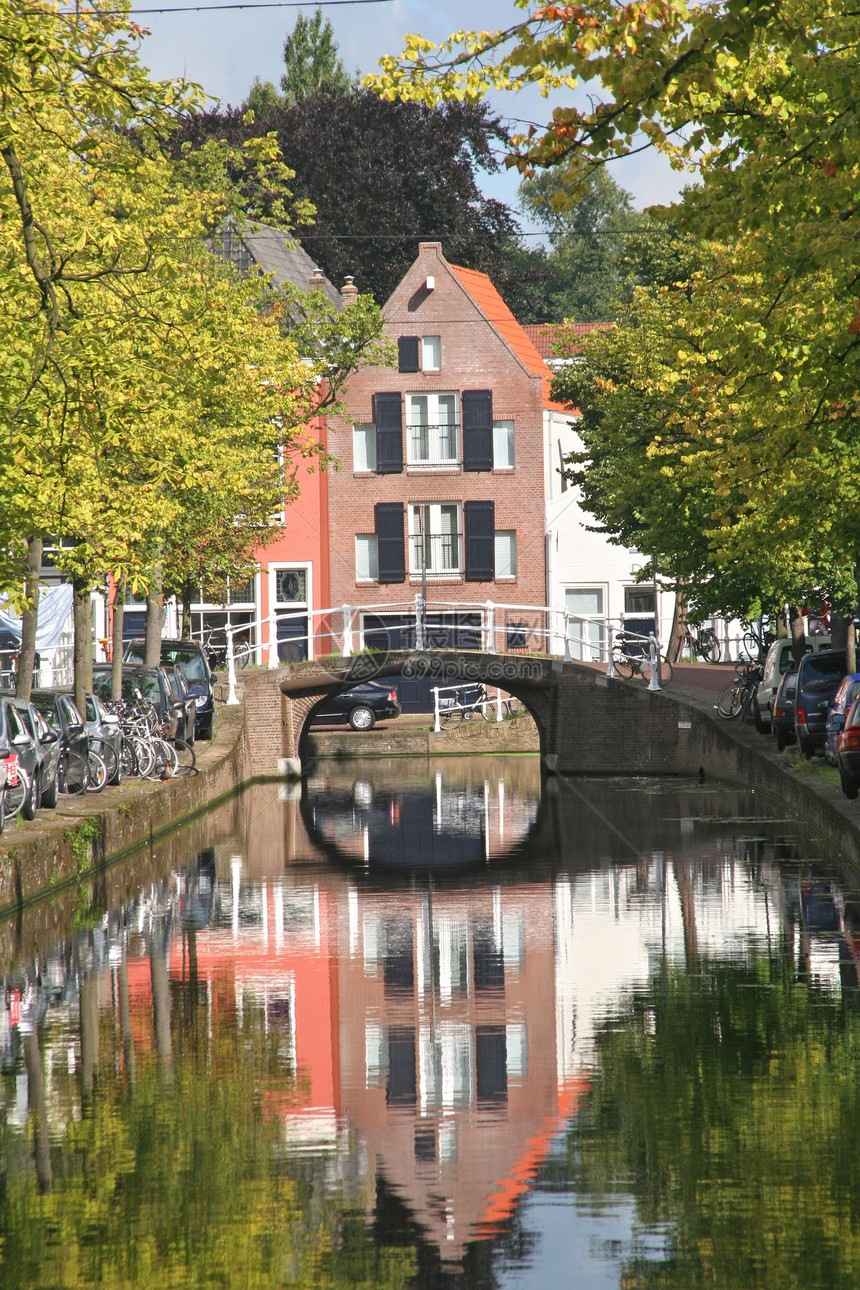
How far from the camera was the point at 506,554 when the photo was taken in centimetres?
4875

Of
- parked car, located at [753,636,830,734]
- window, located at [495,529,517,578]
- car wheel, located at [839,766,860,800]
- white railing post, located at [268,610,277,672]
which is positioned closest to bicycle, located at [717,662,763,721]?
parked car, located at [753,636,830,734]

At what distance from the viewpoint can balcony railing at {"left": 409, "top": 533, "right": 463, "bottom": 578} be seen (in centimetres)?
4853

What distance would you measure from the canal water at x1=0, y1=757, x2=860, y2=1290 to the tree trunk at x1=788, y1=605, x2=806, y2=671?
1218cm

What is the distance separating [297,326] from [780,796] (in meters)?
17.1

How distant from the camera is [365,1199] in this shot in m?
6.95

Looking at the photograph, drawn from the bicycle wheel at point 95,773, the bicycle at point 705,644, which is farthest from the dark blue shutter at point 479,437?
the bicycle wheel at point 95,773

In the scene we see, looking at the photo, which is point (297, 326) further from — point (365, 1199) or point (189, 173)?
point (365, 1199)

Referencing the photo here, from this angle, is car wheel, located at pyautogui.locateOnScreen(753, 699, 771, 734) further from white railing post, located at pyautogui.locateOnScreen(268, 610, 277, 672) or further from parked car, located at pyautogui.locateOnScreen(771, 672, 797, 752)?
white railing post, located at pyautogui.locateOnScreen(268, 610, 277, 672)

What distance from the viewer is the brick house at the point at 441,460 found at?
159ft

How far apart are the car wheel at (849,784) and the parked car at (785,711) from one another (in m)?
7.75

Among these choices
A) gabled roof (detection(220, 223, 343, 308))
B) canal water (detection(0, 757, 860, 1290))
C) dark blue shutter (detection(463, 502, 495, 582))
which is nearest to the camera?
canal water (detection(0, 757, 860, 1290))

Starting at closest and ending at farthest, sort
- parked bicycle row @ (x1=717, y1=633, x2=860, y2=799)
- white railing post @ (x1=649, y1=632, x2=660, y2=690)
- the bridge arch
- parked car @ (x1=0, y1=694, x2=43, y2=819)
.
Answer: parked car @ (x1=0, y1=694, x2=43, y2=819), parked bicycle row @ (x1=717, y1=633, x2=860, y2=799), white railing post @ (x1=649, y1=632, x2=660, y2=690), the bridge arch

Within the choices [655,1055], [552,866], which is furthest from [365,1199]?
[552,866]

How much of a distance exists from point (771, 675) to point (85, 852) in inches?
634
